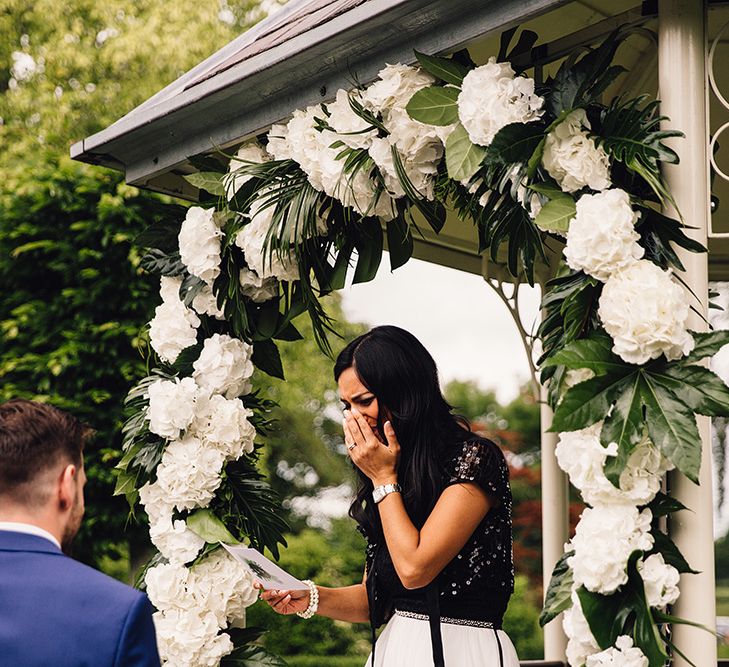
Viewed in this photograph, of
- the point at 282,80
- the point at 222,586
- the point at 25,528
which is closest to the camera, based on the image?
the point at 25,528

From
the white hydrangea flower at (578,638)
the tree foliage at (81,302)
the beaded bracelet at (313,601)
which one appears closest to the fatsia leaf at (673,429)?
the white hydrangea flower at (578,638)

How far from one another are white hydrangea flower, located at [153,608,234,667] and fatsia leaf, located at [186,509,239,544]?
0.24 metres

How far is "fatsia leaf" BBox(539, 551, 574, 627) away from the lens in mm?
2326

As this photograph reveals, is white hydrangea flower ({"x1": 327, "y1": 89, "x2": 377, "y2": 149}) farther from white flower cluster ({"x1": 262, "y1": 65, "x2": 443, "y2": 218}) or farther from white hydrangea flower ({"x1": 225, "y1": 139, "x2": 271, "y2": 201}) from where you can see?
white hydrangea flower ({"x1": 225, "y1": 139, "x2": 271, "y2": 201})

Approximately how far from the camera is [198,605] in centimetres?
339

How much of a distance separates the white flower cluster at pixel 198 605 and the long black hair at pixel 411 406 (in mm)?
769

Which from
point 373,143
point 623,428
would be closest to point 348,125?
point 373,143

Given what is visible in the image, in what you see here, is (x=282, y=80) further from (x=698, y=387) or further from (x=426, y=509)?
(x=698, y=387)

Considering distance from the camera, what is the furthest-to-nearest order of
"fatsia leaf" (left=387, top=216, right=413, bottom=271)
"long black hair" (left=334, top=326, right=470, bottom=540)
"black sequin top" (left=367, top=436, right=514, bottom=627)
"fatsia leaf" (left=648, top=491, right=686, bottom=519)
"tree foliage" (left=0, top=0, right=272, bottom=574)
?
"tree foliage" (left=0, top=0, right=272, bottom=574) → "fatsia leaf" (left=387, top=216, right=413, bottom=271) → "long black hair" (left=334, top=326, right=470, bottom=540) → "black sequin top" (left=367, top=436, right=514, bottom=627) → "fatsia leaf" (left=648, top=491, right=686, bottom=519)

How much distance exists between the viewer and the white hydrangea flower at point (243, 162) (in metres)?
3.37

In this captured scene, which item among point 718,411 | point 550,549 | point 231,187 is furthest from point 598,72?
point 550,549

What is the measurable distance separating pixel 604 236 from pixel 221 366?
5.55 ft

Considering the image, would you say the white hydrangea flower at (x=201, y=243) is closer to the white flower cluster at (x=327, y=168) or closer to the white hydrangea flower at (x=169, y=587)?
the white flower cluster at (x=327, y=168)

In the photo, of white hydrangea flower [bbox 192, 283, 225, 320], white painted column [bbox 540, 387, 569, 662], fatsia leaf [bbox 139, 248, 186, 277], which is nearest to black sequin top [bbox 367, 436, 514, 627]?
white hydrangea flower [bbox 192, 283, 225, 320]
